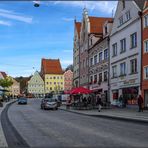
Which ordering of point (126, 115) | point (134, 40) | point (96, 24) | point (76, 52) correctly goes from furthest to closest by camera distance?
point (76, 52) < point (96, 24) < point (134, 40) < point (126, 115)

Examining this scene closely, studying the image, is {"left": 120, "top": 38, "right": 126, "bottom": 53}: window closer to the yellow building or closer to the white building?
the white building

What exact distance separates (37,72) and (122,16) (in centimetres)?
12783

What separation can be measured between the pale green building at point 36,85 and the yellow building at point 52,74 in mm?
2193

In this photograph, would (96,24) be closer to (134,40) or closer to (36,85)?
(134,40)

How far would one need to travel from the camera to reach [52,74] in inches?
6905

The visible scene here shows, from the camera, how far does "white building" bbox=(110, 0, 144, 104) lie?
45.2m

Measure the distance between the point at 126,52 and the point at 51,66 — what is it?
12788 cm

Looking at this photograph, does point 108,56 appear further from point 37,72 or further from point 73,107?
point 37,72

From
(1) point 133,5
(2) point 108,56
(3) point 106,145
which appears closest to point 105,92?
(2) point 108,56

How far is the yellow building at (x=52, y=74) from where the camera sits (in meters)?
175

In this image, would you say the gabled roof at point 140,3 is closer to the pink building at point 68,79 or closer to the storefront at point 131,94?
the storefront at point 131,94

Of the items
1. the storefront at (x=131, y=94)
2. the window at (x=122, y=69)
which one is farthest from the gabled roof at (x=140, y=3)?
the storefront at (x=131, y=94)

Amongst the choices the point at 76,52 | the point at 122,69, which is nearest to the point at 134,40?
the point at 122,69

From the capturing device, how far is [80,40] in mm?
79750
